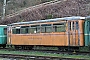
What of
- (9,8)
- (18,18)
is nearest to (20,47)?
(18,18)

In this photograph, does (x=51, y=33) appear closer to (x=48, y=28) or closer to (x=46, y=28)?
(x=48, y=28)

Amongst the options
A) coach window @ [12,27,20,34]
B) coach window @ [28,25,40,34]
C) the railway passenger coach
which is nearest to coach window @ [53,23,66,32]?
the railway passenger coach

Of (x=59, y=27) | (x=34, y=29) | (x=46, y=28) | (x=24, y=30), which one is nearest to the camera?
(x=59, y=27)

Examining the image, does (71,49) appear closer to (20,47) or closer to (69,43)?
(69,43)

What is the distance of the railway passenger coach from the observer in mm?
23562

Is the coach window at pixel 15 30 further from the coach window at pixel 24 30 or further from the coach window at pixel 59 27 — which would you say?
the coach window at pixel 59 27

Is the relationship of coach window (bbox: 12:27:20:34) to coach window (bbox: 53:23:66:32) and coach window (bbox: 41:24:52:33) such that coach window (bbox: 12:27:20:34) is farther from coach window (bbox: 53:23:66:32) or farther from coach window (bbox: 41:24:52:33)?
coach window (bbox: 53:23:66:32)

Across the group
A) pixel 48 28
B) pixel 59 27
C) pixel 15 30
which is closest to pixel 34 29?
pixel 48 28

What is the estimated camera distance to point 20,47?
31.6 metres

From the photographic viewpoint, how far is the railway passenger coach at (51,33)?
23562 mm

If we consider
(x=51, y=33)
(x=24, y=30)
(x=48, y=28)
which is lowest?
(x=51, y=33)

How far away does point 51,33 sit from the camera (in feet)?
84.8

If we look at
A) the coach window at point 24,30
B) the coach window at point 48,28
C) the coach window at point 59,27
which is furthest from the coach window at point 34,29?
the coach window at point 59,27

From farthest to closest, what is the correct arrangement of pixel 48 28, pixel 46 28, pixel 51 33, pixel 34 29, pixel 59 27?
1. pixel 34 29
2. pixel 46 28
3. pixel 48 28
4. pixel 51 33
5. pixel 59 27
